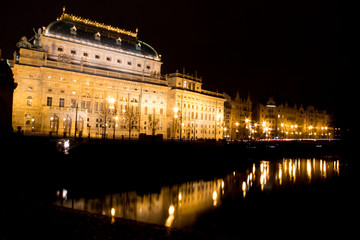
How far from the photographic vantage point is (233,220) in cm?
2208

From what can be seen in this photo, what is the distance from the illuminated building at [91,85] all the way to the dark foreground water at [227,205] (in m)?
31.1

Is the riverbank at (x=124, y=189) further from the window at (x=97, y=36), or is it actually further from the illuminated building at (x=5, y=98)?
the window at (x=97, y=36)

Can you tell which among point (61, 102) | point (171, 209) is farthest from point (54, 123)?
point (171, 209)

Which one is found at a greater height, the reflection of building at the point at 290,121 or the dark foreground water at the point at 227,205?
the reflection of building at the point at 290,121

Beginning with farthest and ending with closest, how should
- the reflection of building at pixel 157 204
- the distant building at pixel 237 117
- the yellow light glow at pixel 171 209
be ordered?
the distant building at pixel 237 117 < the yellow light glow at pixel 171 209 < the reflection of building at pixel 157 204

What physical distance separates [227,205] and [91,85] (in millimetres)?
61043

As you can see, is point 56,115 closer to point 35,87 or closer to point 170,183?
point 35,87

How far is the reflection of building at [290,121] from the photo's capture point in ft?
508

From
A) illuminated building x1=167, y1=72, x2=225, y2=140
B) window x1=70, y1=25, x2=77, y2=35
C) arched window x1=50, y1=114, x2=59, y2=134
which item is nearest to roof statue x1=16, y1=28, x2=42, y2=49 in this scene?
window x1=70, y1=25, x2=77, y2=35

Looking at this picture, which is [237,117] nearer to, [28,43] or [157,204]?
[28,43]

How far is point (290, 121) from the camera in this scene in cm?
16638

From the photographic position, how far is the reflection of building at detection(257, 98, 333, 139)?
154750 millimetres

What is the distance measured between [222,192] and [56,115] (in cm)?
5065

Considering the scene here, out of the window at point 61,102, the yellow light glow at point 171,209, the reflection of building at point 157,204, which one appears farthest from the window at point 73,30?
the yellow light glow at point 171,209
